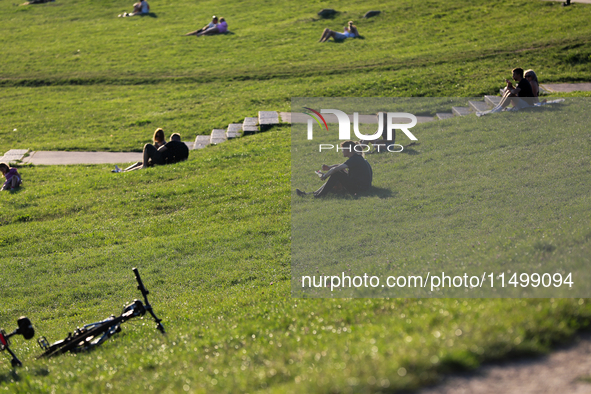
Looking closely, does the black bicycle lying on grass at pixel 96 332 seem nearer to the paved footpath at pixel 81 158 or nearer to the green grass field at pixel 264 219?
the green grass field at pixel 264 219

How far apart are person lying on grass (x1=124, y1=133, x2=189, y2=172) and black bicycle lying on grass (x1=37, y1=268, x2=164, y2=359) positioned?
30.7 feet

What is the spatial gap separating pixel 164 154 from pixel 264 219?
5.69m

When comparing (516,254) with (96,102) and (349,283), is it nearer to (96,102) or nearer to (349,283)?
(349,283)

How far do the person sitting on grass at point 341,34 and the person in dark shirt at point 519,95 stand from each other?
16.0 metres

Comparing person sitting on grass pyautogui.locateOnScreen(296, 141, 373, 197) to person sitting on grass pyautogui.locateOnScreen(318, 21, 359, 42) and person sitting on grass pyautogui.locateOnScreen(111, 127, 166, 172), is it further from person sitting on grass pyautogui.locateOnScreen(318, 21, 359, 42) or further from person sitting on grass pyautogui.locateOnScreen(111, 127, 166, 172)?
person sitting on grass pyautogui.locateOnScreen(318, 21, 359, 42)

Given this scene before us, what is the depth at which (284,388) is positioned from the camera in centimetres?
407

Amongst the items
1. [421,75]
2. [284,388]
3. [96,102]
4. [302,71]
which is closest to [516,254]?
[284,388]

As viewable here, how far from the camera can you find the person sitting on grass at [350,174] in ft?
30.8

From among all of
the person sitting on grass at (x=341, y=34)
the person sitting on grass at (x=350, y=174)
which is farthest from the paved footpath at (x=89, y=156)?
the person sitting on grass at (x=341, y=34)

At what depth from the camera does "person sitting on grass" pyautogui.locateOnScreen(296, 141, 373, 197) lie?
940 cm

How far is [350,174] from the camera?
9.55 m

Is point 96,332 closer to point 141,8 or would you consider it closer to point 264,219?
point 264,219

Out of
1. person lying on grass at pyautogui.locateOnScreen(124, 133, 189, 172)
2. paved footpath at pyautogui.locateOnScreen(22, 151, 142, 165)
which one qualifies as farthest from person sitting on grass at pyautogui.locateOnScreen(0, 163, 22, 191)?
person lying on grass at pyautogui.locateOnScreen(124, 133, 189, 172)

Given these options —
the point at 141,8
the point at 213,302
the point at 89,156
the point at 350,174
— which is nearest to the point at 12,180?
the point at 89,156
